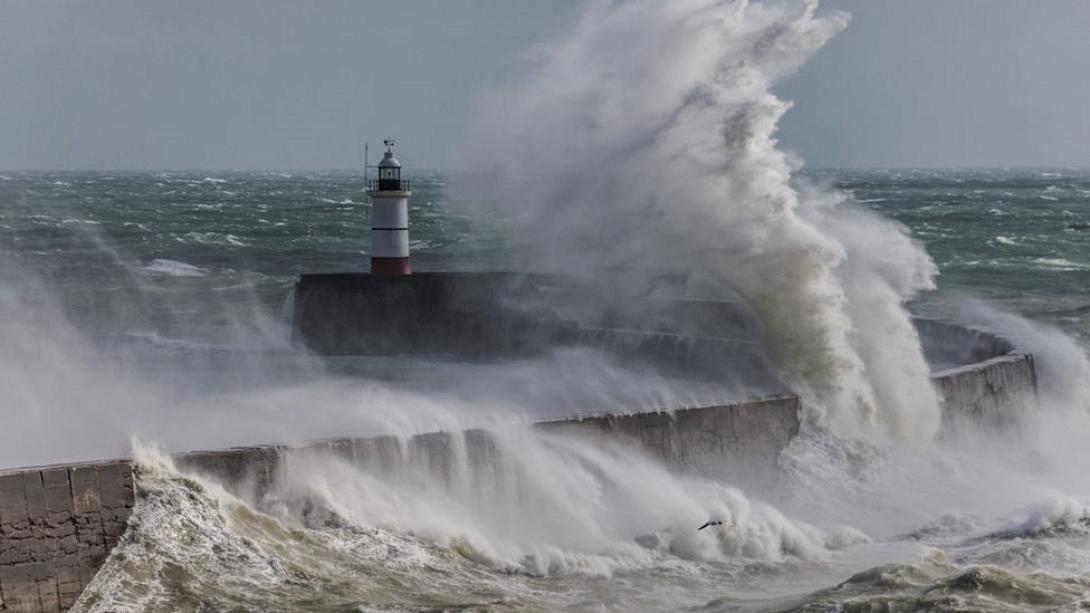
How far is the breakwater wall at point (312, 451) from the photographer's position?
7.43m

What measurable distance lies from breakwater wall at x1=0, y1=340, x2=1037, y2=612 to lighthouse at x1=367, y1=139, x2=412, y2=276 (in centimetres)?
660

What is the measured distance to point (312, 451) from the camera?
880 cm

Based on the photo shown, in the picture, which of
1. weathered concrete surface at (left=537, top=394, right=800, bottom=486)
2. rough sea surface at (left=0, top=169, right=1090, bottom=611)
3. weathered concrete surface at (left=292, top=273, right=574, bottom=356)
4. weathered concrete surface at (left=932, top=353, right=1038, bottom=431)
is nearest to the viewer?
rough sea surface at (left=0, top=169, right=1090, bottom=611)

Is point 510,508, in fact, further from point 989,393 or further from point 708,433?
point 989,393

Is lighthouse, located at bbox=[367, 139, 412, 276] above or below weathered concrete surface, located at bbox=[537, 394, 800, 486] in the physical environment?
above

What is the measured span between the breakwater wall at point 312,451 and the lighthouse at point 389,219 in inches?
260

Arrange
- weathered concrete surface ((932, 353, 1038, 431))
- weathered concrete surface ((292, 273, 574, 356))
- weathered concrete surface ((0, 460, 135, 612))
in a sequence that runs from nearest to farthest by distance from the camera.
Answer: weathered concrete surface ((0, 460, 135, 612)) < weathered concrete surface ((932, 353, 1038, 431)) < weathered concrete surface ((292, 273, 574, 356))

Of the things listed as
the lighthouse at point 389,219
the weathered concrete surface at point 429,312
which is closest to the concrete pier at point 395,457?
the weathered concrete surface at point 429,312

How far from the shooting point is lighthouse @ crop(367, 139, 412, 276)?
1700cm

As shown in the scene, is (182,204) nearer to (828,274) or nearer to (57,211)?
(57,211)

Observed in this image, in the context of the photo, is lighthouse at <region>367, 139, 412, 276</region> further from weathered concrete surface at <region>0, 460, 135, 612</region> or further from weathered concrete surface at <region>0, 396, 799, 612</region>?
weathered concrete surface at <region>0, 460, 135, 612</region>

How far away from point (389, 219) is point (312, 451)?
8535 millimetres

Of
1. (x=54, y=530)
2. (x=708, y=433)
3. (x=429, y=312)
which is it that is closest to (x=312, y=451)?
(x=54, y=530)

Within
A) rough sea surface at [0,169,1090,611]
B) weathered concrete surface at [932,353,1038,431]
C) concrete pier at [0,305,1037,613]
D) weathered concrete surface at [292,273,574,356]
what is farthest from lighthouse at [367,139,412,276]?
weathered concrete surface at [932,353,1038,431]
